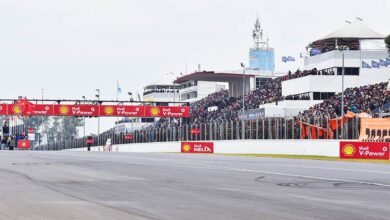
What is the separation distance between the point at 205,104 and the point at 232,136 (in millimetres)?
46900

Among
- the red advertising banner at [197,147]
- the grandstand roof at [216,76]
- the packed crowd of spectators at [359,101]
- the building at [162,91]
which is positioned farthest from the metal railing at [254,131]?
the building at [162,91]

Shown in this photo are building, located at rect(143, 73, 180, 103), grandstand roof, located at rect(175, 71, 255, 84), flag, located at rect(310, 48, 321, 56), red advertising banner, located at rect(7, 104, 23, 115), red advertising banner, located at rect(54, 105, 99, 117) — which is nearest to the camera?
red advertising banner, located at rect(7, 104, 23, 115)

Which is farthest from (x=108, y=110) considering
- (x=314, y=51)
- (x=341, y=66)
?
(x=341, y=66)

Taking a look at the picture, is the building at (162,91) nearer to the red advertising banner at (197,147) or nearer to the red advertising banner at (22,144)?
the red advertising banner at (22,144)

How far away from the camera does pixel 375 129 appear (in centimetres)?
4488

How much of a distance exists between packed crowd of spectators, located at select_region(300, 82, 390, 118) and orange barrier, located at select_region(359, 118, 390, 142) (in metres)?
15.8

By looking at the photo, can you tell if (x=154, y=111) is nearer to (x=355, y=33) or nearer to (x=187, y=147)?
(x=355, y=33)

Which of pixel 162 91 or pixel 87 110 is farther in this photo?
pixel 162 91

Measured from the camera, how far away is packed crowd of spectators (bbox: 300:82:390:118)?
6347 centimetres

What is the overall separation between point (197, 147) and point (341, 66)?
35.7 metres

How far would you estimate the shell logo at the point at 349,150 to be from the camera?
143 feet

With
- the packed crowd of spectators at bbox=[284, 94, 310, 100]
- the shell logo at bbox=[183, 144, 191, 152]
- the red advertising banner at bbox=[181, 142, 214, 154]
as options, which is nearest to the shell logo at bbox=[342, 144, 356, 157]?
the red advertising banner at bbox=[181, 142, 214, 154]

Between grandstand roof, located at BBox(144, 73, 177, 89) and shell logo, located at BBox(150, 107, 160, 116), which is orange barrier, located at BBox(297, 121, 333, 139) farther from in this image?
grandstand roof, located at BBox(144, 73, 177, 89)

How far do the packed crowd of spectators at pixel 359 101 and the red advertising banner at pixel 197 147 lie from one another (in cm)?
A: 743
